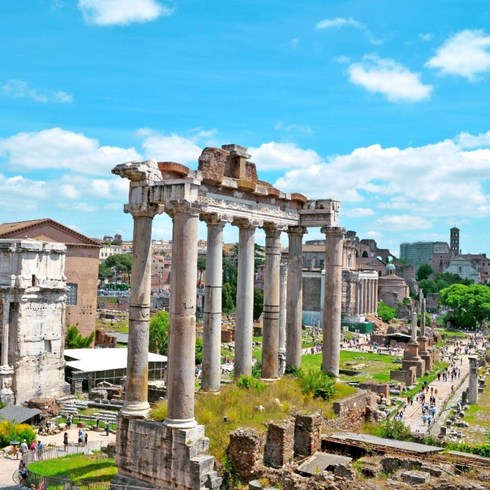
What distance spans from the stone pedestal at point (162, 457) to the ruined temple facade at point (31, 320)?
59.9ft

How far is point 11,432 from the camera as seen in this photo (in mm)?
24500

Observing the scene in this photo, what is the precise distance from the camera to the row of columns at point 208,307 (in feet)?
41.8

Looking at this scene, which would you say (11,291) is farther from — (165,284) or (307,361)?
(165,284)

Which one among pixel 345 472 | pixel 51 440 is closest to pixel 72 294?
pixel 51 440

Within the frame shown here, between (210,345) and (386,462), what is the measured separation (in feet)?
16.5

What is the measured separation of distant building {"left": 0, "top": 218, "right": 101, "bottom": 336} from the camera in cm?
4466

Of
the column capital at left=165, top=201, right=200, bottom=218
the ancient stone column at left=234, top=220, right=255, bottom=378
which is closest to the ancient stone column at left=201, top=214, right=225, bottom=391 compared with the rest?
the ancient stone column at left=234, top=220, right=255, bottom=378

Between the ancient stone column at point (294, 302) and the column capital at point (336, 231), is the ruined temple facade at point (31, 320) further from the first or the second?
the column capital at point (336, 231)

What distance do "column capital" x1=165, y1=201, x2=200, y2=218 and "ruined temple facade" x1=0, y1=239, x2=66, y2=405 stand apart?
19384 mm

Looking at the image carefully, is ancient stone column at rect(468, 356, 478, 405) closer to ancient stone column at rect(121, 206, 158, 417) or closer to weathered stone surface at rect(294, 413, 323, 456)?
weathered stone surface at rect(294, 413, 323, 456)

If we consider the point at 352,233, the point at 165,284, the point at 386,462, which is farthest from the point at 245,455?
the point at 352,233

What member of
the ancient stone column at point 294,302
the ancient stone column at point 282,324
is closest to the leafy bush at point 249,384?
the ancient stone column at point 294,302

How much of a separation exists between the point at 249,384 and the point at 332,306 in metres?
3.80

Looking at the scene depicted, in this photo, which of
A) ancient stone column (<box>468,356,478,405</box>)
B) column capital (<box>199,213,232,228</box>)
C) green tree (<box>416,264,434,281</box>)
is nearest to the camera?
column capital (<box>199,213,232,228</box>)
